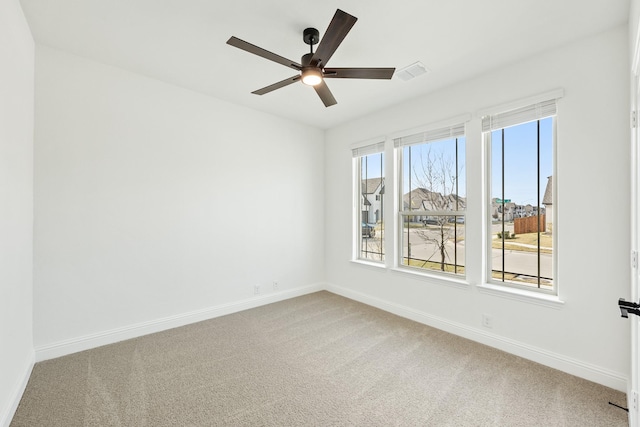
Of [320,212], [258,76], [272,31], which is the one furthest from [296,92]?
[320,212]

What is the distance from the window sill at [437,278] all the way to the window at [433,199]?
0.13 m

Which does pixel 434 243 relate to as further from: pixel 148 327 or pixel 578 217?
pixel 148 327

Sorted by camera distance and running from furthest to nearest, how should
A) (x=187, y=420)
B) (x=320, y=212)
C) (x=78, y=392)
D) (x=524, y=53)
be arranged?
1. (x=320, y=212)
2. (x=524, y=53)
3. (x=78, y=392)
4. (x=187, y=420)

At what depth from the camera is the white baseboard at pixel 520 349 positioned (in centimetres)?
221

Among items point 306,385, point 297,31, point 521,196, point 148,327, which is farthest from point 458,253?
point 148,327

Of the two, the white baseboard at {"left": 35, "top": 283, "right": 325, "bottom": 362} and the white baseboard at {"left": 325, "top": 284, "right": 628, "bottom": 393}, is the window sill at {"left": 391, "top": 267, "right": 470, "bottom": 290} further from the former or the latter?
the white baseboard at {"left": 35, "top": 283, "right": 325, "bottom": 362}

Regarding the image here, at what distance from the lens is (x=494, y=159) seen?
2.99 m

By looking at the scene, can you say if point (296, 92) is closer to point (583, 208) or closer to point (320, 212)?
point (320, 212)

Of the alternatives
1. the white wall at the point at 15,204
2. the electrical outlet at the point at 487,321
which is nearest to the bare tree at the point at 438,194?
the electrical outlet at the point at 487,321

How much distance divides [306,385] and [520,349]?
6.63 feet

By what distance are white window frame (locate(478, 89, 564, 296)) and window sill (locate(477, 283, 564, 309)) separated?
38 millimetres

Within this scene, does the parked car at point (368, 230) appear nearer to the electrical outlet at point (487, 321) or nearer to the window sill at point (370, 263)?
the window sill at point (370, 263)

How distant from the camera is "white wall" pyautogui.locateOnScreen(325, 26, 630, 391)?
217 cm

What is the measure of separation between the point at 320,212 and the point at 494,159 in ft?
8.81
